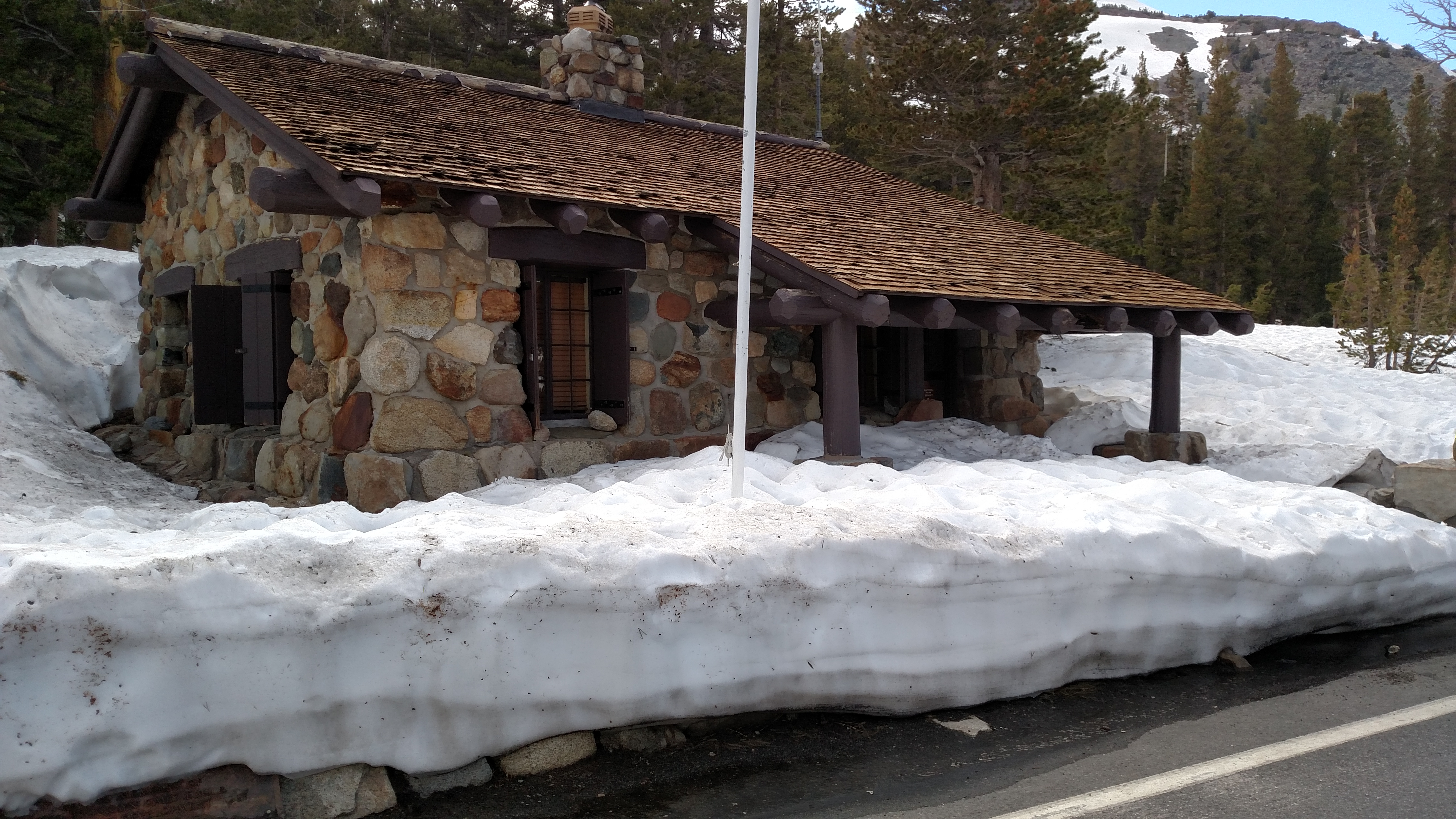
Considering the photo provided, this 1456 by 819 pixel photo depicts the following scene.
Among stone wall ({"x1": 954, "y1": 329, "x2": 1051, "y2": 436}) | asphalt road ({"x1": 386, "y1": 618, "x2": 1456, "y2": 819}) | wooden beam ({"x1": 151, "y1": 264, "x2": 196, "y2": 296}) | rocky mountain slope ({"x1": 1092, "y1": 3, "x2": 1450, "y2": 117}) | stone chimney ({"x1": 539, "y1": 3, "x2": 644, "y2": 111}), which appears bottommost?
asphalt road ({"x1": 386, "y1": 618, "x2": 1456, "y2": 819})

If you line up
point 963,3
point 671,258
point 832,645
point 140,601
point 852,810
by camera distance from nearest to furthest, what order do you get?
→ point 140,601 < point 852,810 < point 832,645 < point 671,258 < point 963,3

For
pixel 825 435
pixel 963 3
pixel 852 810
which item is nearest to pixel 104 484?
pixel 825 435

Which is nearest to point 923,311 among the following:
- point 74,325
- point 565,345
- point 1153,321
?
point 565,345

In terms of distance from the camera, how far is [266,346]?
8062 mm

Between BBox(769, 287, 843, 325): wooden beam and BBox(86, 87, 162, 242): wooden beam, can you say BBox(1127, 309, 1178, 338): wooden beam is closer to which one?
BBox(769, 287, 843, 325): wooden beam

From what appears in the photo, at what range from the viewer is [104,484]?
832cm

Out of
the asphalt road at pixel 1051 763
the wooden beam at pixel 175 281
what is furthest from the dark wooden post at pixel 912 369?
the wooden beam at pixel 175 281

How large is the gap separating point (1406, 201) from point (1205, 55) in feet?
399

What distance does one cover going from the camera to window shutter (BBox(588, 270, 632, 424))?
7980mm

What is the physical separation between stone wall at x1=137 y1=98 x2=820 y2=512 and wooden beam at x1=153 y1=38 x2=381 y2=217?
478 mm

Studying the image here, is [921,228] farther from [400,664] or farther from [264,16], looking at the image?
[264,16]

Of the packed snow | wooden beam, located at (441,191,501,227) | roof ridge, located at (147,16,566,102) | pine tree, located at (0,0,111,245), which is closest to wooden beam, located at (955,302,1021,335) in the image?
the packed snow

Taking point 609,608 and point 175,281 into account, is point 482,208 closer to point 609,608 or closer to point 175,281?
point 609,608

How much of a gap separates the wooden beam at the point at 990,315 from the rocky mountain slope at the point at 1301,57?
281 feet
